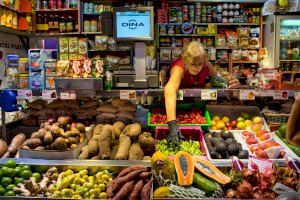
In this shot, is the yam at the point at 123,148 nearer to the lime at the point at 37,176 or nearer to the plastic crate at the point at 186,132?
the plastic crate at the point at 186,132

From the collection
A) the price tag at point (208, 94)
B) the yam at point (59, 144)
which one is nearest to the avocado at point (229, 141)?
the price tag at point (208, 94)

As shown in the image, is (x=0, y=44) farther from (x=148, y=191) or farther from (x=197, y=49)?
(x=148, y=191)

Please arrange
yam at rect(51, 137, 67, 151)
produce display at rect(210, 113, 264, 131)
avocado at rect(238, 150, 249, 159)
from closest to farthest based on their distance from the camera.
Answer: avocado at rect(238, 150, 249, 159) < yam at rect(51, 137, 67, 151) < produce display at rect(210, 113, 264, 131)

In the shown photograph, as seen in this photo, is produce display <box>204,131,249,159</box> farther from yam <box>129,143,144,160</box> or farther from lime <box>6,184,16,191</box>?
lime <box>6,184,16,191</box>

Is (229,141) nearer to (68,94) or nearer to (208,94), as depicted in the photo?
(208,94)

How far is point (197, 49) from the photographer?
12.1ft

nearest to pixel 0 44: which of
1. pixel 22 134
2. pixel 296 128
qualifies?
pixel 22 134

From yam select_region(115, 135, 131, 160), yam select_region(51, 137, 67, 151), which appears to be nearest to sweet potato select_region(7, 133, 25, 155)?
yam select_region(51, 137, 67, 151)

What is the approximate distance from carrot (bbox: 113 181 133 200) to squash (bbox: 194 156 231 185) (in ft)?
1.67

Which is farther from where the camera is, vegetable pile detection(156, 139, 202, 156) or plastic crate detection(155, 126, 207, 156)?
plastic crate detection(155, 126, 207, 156)

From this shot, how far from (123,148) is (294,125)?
162 cm

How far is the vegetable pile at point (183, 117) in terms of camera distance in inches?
144

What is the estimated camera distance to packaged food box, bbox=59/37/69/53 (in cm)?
844

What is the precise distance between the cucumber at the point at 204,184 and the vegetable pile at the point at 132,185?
1.07 feet
